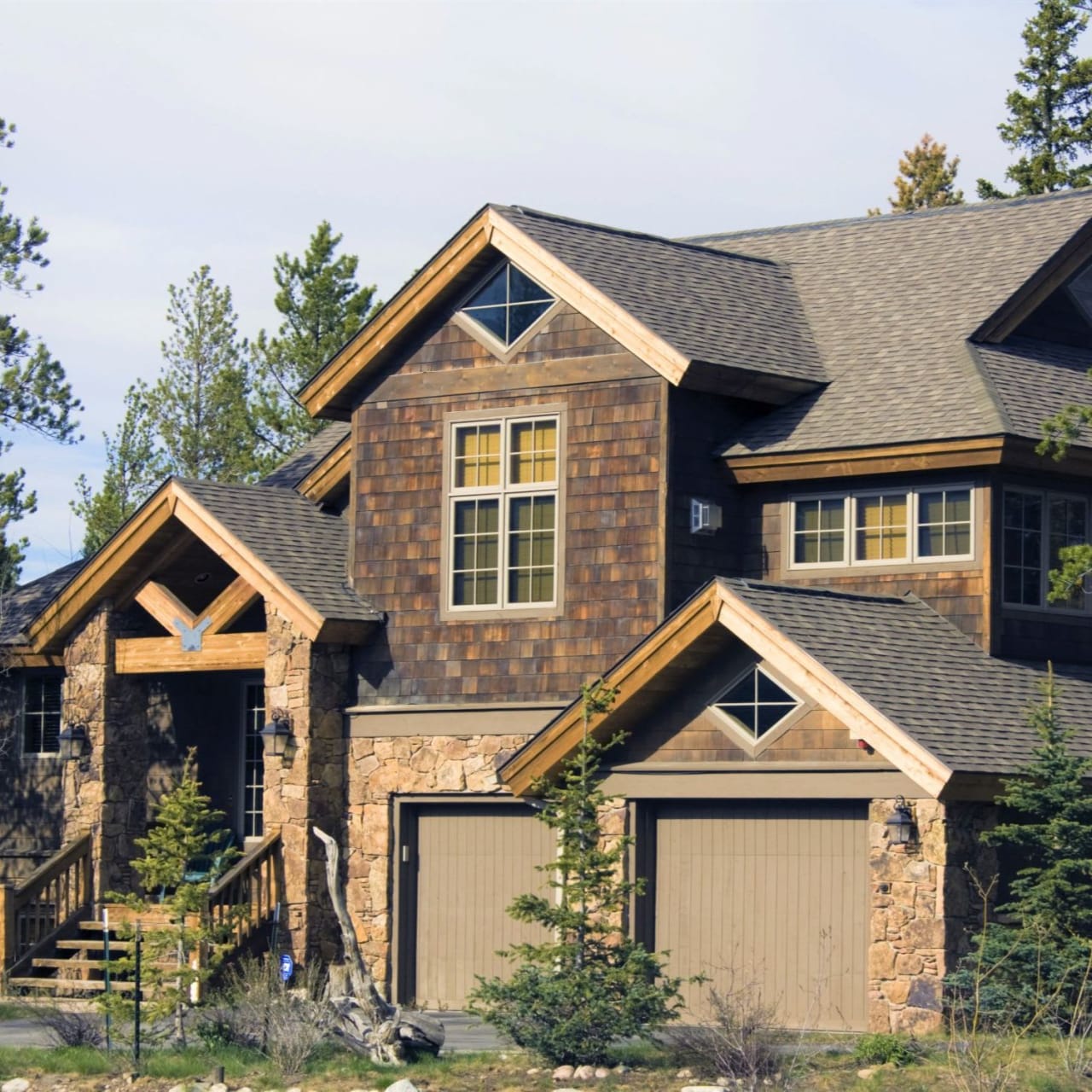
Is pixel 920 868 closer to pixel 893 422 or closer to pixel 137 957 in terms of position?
pixel 893 422

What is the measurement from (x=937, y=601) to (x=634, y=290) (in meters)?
4.67

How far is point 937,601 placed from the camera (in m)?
21.7

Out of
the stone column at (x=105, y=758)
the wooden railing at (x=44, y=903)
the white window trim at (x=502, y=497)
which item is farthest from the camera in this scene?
the stone column at (x=105, y=758)

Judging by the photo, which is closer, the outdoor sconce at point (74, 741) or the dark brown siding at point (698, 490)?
the dark brown siding at point (698, 490)

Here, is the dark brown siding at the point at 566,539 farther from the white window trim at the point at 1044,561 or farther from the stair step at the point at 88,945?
the stair step at the point at 88,945

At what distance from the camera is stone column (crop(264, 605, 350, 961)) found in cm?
2312

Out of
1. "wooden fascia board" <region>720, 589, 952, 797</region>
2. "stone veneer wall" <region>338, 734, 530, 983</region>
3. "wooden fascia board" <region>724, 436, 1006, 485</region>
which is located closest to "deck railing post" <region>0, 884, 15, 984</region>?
"stone veneer wall" <region>338, 734, 530, 983</region>

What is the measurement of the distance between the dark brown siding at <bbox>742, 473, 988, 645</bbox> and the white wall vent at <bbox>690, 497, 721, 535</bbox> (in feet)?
2.27

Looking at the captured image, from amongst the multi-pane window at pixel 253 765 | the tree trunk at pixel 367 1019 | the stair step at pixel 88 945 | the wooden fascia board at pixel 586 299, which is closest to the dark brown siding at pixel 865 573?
the wooden fascia board at pixel 586 299

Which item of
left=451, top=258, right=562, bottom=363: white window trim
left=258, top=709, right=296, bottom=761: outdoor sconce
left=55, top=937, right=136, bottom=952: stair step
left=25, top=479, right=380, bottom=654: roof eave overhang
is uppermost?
left=451, top=258, right=562, bottom=363: white window trim

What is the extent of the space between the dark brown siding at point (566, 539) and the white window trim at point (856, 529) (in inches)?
62.1

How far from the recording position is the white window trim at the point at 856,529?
71.1 ft

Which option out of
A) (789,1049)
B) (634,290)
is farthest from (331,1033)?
(634,290)

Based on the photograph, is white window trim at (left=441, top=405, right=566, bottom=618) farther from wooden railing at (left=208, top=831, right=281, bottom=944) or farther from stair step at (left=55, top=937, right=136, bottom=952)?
stair step at (left=55, top=937, right=136, bottom=952)
